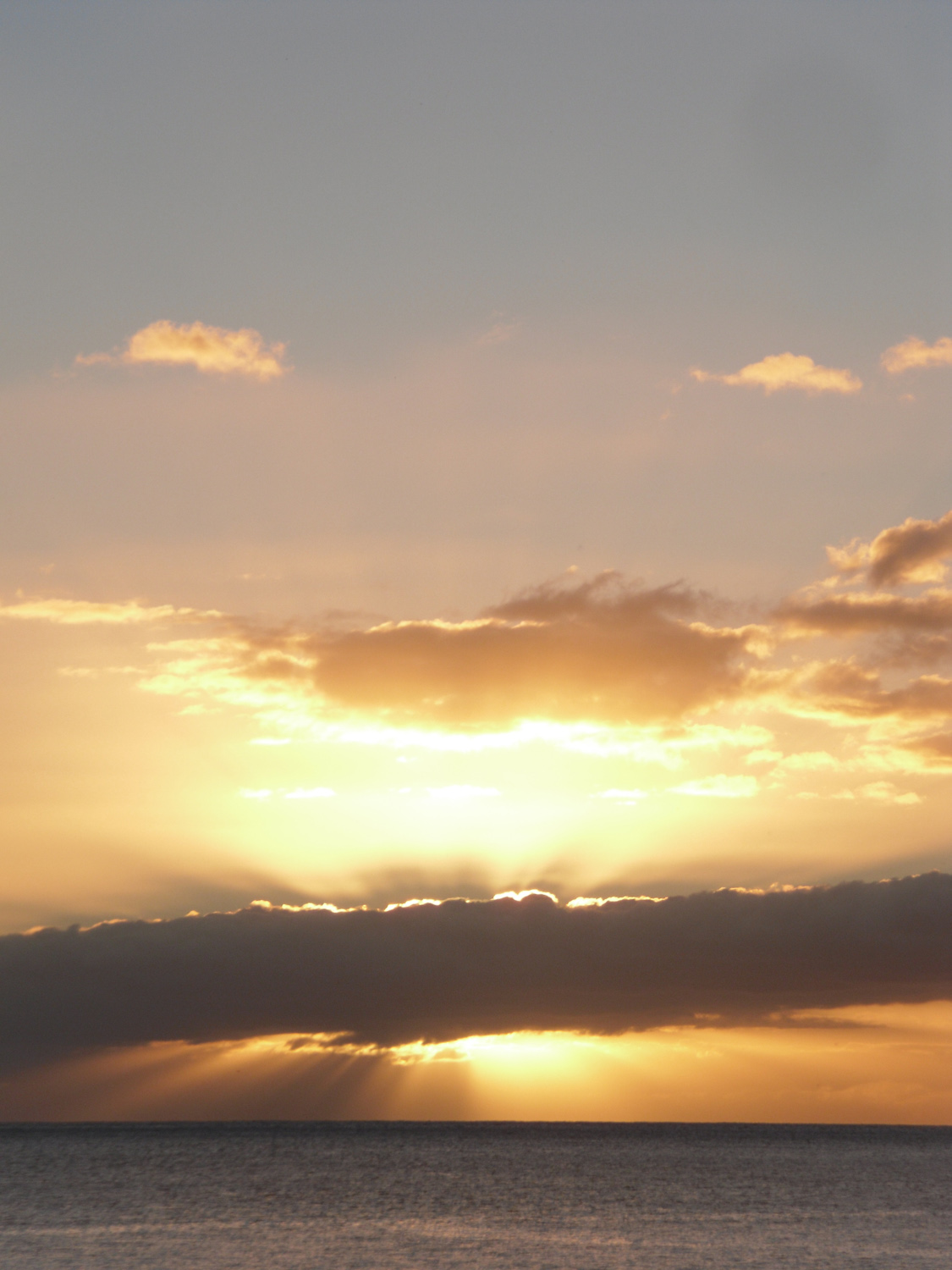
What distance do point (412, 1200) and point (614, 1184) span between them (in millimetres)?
27289

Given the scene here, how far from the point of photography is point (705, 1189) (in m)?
121

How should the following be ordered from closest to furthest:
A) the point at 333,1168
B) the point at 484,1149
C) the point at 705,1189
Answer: the point at 705,1189, the point at 333,1168, the point at 484,1149

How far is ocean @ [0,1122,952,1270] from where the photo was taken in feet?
243

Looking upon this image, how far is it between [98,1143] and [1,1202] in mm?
98030

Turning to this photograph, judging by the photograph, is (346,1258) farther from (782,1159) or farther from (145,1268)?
(782,1159)

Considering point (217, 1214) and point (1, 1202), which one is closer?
point (217, 1214)

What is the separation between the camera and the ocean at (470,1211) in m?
74.1

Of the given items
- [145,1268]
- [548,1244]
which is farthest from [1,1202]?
[548,1244]

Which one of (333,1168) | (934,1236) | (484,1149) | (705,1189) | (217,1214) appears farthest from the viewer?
(484,1149)

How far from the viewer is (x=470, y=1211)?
102000 mm

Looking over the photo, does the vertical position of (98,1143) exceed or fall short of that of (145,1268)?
it falls short

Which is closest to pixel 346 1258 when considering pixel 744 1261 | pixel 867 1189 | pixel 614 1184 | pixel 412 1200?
pixel 744 1261

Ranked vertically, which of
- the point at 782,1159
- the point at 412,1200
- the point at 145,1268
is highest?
the point at 145,1268

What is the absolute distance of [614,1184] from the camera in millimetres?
126875
